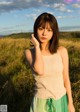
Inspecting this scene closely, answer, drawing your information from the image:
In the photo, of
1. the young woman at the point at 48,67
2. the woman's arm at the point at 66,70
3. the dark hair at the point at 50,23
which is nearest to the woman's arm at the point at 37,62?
the young woman at the point at 48,67

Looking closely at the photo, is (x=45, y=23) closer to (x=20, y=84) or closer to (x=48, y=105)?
(x=48, y=105)

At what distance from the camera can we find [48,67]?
10.7ft

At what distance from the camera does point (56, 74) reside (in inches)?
129

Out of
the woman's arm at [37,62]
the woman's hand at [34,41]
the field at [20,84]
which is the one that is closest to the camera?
the woman's arm at [37,62]

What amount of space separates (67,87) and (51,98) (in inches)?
11.5

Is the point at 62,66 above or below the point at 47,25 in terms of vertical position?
below

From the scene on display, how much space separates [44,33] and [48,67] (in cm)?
37

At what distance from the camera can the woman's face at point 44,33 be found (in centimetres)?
334

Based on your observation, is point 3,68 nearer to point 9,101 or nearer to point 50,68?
point 9,101

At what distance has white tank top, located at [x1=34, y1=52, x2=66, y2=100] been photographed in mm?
3244

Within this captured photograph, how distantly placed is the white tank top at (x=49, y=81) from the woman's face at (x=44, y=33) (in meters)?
0.20

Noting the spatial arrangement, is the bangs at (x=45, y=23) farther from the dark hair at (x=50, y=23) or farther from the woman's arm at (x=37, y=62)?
the woman's arm at (x=37, y=62)

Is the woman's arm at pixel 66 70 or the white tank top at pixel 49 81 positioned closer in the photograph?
the white tank top at pixel 49 81

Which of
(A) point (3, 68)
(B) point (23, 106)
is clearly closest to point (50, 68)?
(B) point (23, 106)
